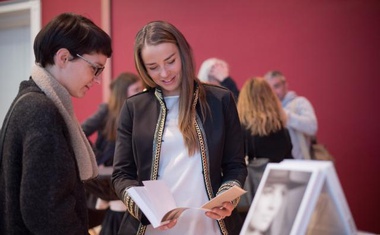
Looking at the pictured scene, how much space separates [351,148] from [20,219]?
3.53 metres

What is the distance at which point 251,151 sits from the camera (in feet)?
10.4

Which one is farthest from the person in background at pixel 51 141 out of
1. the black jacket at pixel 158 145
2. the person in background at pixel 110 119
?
the person in background at pixel 110 119

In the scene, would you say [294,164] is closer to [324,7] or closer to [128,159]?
[128,159]

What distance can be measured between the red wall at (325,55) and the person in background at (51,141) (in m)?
3.27

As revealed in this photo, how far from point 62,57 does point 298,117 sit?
9.29 feet

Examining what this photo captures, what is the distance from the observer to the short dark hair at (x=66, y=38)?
3.81ft

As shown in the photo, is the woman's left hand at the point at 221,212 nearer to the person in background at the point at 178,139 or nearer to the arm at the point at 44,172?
the person in background at the point at 178,139

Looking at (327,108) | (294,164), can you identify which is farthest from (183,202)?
(327,108)

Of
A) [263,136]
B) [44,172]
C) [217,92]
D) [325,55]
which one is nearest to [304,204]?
[44,172]

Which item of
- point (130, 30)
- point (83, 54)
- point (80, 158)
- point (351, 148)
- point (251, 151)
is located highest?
point (83, 54)

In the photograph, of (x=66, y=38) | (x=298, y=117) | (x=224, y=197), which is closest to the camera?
(x=66, y=38)

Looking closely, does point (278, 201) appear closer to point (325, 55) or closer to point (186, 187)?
point (186, 187)

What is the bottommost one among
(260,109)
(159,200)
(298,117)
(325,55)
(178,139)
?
(298,117)

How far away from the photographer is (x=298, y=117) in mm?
3721
